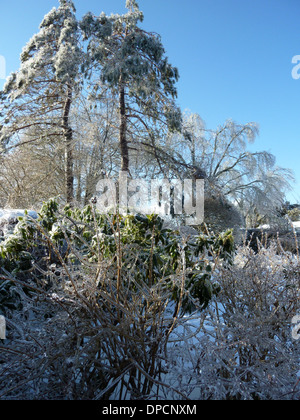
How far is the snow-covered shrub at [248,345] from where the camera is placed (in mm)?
1611

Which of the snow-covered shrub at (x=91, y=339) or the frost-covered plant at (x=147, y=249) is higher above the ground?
the frost-covered plant at (x=147, y=249)

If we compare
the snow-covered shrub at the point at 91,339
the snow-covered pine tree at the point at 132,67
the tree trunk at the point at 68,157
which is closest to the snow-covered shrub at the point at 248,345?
the snow-covered shrub at the point at 91,339

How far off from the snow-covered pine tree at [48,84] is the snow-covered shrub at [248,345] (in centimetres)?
864

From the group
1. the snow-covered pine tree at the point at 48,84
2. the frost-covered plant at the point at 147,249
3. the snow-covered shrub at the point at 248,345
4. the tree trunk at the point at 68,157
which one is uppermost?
the snow-covered pine tree at the point at 48,84

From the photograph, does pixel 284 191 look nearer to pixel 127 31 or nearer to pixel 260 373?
pixel 127 31

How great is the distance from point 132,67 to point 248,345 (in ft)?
30.3

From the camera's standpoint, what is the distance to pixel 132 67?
9.55 m

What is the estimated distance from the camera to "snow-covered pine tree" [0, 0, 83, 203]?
381 inches

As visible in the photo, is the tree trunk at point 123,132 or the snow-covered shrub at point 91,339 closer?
the snow-covered shrub at point 91,339

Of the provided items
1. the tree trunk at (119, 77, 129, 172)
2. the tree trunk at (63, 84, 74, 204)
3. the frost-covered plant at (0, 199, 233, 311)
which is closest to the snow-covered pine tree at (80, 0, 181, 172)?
the tree trunk at (119, 77, 129, 172)

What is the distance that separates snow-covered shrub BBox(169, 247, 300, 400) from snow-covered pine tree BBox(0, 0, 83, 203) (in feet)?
28.4

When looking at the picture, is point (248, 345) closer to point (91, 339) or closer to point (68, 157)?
point (91, 339)

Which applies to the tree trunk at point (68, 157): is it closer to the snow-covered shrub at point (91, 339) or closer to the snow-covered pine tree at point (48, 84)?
the snow-covered pine tree at point (48, 84)

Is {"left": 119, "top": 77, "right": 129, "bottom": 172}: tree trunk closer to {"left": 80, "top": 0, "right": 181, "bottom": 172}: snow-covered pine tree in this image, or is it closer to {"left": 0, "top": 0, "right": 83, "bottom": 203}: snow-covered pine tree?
{"left": 80, "top": 0, "right": 181, "bottom": 172}: snow-covered pine tree
